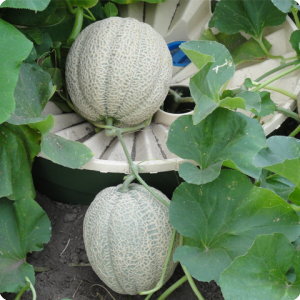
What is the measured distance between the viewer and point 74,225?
1144 mm

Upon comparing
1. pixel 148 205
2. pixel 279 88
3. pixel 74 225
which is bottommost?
pixel 74 225

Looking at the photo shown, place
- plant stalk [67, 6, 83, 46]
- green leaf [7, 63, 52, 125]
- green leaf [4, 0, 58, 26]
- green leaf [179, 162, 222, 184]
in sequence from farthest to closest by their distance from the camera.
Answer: plant stalk [67, 6, 83, 46] → green leaf [4, 0, 58, 26] → green leaf [7, 63, 52, 125] → green leaf [179, 162, 222, 184]

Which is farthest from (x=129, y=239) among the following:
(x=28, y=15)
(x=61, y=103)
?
(x=28, y=15)

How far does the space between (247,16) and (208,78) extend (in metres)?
0.43

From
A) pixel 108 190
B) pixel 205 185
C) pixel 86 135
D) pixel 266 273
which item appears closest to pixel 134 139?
pixel 86 135

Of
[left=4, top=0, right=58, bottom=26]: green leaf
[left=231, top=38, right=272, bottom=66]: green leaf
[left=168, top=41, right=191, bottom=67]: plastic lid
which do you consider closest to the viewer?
[left=4, top=0, right=58, bottom=26]: green leaf

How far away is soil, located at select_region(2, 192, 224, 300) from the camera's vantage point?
3.24ft

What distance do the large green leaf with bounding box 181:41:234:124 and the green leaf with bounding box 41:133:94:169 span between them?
0.29 m

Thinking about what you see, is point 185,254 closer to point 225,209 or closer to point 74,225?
point 225,209

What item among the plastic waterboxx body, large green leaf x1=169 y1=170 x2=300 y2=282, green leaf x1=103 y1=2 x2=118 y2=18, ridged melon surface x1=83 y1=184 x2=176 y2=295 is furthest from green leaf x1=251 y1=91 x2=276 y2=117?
green leaf x1=103 y1=2 x2=118 y2=18

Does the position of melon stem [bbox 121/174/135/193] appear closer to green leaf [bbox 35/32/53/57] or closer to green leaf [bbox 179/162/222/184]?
green leaf [bbox 179/162/222/184]

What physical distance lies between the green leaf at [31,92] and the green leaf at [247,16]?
566mm

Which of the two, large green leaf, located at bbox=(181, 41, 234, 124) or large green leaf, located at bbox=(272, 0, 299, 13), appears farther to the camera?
large green leaf, located at bbox=(272, 0, 299, 13)

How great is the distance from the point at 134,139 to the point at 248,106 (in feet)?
1.42
